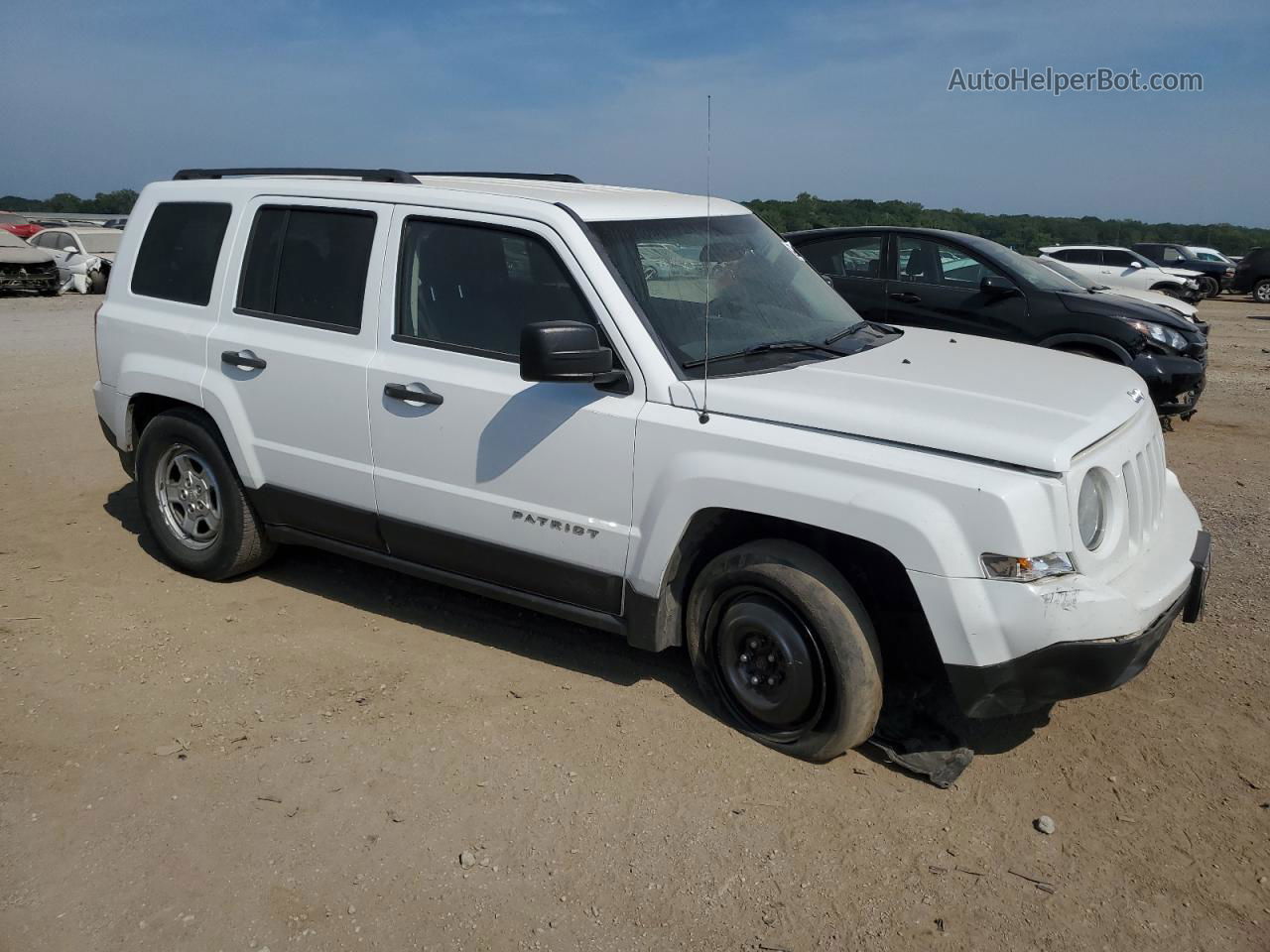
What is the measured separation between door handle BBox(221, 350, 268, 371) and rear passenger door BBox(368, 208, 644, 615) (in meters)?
0.71

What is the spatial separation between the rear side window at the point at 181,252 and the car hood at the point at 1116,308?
22.5ft

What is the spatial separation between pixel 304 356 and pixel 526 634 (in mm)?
1627

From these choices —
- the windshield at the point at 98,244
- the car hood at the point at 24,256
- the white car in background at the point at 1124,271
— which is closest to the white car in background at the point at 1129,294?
the white car in background at the point at 1124,271

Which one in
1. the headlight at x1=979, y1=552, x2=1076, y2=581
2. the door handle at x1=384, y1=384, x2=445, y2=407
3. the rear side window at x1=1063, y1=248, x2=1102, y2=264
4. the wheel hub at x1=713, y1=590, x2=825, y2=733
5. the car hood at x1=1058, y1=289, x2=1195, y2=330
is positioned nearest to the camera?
the headlight at x1=979, y1=552, x2=1076, y2=581

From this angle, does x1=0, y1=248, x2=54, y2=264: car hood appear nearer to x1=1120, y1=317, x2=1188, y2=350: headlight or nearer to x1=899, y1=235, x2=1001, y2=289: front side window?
x1=899, y1=235, x2=1001, y2=289: front side window

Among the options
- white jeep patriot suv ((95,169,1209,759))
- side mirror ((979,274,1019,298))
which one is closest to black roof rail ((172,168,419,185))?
white jeep patriot suv ((95,169,1209,759))

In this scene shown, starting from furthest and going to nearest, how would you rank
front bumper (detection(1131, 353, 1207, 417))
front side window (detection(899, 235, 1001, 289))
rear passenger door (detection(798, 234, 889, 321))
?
rear passenger door (detection(798, 234, 889, 321)), front side window (detection(899, 235, 1001, 289)), front bumper (detection(1131, 353, 1207, 417))

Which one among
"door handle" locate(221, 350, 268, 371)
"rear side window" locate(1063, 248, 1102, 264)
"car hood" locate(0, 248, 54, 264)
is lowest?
"door handle" locate(221, 350, 268, 371)

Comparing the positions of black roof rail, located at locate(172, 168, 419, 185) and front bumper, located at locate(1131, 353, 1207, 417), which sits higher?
black roof rail, located at locate(172, 168, 419, 185)

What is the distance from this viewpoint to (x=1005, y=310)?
9.28 m

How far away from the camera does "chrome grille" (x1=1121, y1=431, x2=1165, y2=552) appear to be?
3.87m

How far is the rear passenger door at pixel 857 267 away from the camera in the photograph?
9.79 meters

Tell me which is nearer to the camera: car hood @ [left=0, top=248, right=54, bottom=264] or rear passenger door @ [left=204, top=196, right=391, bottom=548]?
rear passenger door @ [left=204, top=196, right=391, bottom=548]

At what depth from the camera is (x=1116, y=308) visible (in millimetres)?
9211
